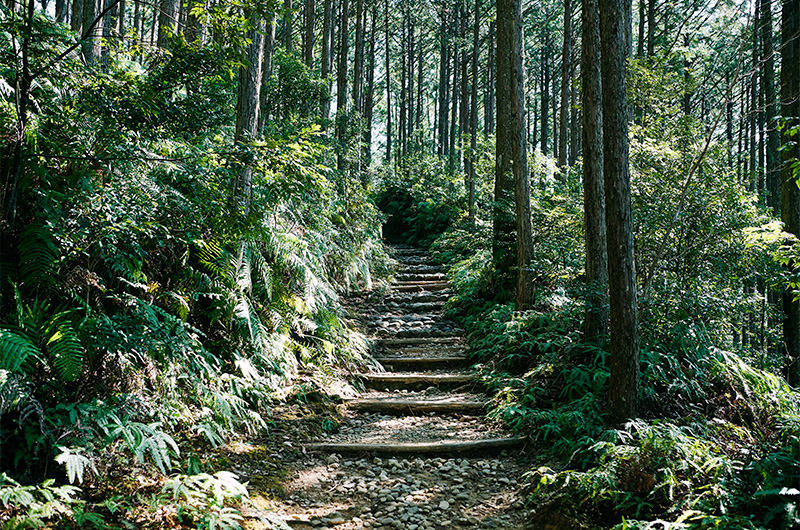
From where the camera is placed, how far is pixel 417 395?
22.2 ft

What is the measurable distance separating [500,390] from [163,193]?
4.48 metres

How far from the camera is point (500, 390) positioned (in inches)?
241

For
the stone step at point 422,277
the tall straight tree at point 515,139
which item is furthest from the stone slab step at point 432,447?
the stone step at point 422,277

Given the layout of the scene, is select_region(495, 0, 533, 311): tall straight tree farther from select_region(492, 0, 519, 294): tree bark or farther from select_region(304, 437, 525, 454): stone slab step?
select_region(304, 437, 525, 454): stone slab step

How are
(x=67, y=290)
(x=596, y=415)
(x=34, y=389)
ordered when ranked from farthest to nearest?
(x=596, y=415), (x=67, y=290), (x=34, y=389)

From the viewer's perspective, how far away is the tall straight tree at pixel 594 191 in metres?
5.66

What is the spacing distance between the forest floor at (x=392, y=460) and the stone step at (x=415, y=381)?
0.6 inches

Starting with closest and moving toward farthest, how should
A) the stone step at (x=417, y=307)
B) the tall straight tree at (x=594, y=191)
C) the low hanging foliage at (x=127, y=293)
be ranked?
the low hanging foliage at (x=127, y=293) → the tall straight tree at (x=594, y=191) → the stone step at (x=417, y=307)

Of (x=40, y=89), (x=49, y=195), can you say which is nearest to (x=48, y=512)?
(x=49, y=195)

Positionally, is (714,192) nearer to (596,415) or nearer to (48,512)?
(596,415)

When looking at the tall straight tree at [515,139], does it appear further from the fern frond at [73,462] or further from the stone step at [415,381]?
the fern frond at [73,462]

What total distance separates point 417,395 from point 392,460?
1.96 m

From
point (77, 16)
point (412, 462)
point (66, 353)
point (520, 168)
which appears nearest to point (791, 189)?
point (520, 168)

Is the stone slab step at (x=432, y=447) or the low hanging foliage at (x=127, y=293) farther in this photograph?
the stone slab step at (x=432, y=447)
